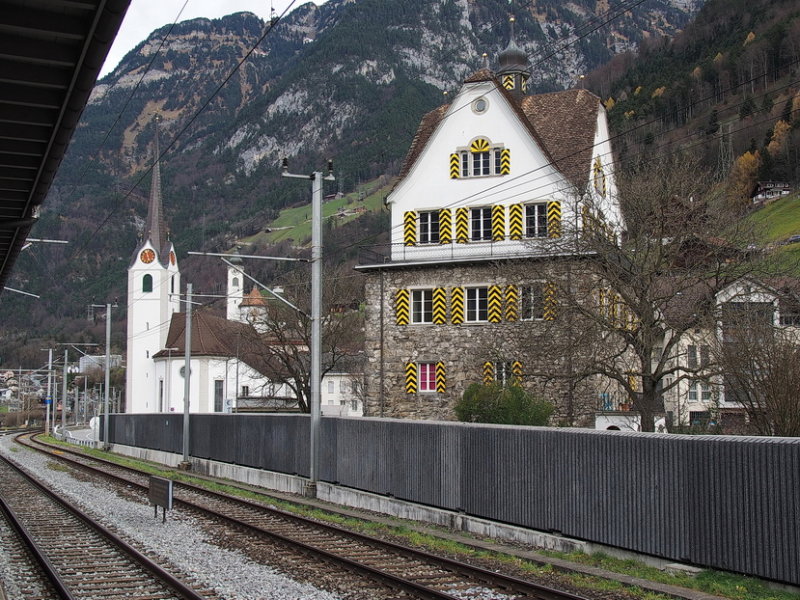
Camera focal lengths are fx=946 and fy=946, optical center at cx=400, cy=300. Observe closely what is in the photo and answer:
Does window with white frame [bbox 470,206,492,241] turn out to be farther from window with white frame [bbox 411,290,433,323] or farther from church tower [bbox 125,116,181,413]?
church tower [bbox 125,116,181,413]

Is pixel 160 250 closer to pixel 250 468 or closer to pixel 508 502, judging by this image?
pixel 250 468

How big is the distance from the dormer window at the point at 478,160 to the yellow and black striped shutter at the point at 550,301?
13505 mm

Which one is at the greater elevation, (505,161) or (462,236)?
(505,161)

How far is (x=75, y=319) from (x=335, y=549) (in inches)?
7648

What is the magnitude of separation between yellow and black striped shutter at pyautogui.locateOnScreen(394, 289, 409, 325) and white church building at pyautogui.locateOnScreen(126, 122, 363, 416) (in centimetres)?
3201

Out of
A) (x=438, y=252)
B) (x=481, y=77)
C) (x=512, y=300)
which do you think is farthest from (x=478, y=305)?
(x=481, y=77)

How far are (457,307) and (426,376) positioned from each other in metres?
3.52

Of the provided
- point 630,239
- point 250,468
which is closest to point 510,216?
point 630,239

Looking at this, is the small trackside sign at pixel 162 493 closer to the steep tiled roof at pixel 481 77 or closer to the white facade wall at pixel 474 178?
the white facade wall at pixel 474 178

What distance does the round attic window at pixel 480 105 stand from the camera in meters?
41.7

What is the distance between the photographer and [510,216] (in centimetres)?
4138

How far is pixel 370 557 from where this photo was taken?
1430cm

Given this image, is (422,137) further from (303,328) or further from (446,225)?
(303,328)

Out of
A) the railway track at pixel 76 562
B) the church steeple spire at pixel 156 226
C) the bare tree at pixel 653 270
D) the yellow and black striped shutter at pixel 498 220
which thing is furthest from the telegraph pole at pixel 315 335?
the church steeple spire at pixel 156 226
